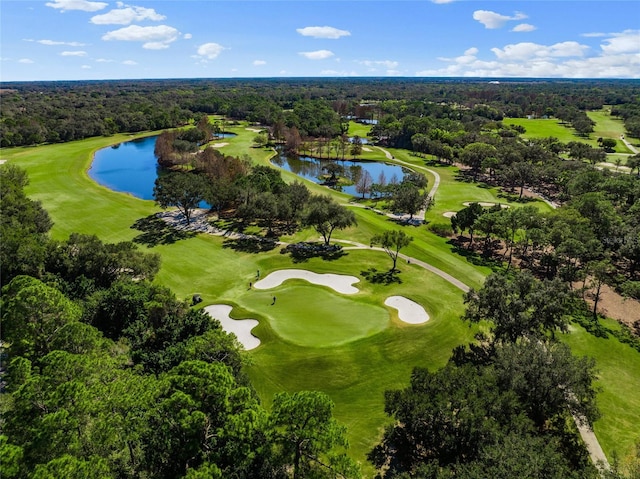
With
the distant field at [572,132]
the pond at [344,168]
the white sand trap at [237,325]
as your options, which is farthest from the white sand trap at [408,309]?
the distant field at [572,132]

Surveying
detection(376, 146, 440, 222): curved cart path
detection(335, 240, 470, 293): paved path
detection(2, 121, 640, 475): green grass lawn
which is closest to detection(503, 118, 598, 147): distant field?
detection(376, 146, 440, 222): curved cart path

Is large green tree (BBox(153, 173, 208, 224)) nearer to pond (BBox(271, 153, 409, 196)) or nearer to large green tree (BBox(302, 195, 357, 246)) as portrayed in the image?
large green tree (BBox(302, 195, 357, 246))

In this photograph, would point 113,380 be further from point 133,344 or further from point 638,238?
point 638,238

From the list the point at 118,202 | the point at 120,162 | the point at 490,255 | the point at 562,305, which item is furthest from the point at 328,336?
the point at 120,162

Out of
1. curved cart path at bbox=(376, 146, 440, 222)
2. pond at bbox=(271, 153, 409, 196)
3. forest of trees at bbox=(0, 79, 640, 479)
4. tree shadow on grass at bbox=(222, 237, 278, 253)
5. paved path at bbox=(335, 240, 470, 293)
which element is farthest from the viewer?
pond at bbox=(271, 153, 409, 196)

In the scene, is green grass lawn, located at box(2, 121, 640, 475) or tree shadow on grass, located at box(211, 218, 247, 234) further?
tree shadow on grass, located at box(211, 218, 247, 234)

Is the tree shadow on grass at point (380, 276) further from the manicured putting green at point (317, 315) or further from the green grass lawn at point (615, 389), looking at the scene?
the green grass lawn at point (615, 389)

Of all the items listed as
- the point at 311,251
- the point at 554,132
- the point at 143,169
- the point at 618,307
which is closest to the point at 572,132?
the point at 554,132
